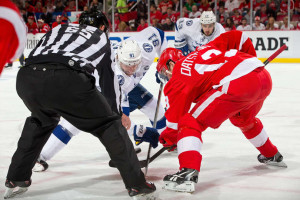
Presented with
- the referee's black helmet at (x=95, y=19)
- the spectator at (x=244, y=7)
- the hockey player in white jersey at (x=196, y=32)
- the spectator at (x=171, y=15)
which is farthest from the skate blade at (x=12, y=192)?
the spectator at (x=171, y=15)

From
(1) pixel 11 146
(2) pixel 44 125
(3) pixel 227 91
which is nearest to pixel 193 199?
(3) pixel 227 91

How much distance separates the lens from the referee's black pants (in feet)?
8.27

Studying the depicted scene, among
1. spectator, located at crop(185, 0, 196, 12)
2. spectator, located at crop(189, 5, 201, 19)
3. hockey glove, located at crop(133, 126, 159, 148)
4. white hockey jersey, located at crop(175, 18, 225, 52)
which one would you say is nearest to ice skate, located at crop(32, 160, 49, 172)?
hockey glove, located at crop(133, 126, 159, 148)

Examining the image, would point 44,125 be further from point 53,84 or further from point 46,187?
point 46,187

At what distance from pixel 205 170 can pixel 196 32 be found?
10.5 feet

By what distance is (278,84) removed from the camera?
786cm

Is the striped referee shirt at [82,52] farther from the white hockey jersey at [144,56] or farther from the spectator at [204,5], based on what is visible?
the spectator at [204,5]

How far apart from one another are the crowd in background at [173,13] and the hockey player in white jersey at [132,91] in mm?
7107

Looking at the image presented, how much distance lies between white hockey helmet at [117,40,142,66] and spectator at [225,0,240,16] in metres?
8.53

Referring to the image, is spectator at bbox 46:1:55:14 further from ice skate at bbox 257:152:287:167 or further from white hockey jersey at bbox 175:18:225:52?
ice skate at bbox 257:152:287:167

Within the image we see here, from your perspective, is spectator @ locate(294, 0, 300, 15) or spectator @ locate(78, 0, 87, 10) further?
spectator @ locate(78, 0, 87, 10)

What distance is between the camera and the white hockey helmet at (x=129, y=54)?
3.62 metres

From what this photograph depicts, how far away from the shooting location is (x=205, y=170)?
11.4 ft

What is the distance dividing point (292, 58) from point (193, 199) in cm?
891
